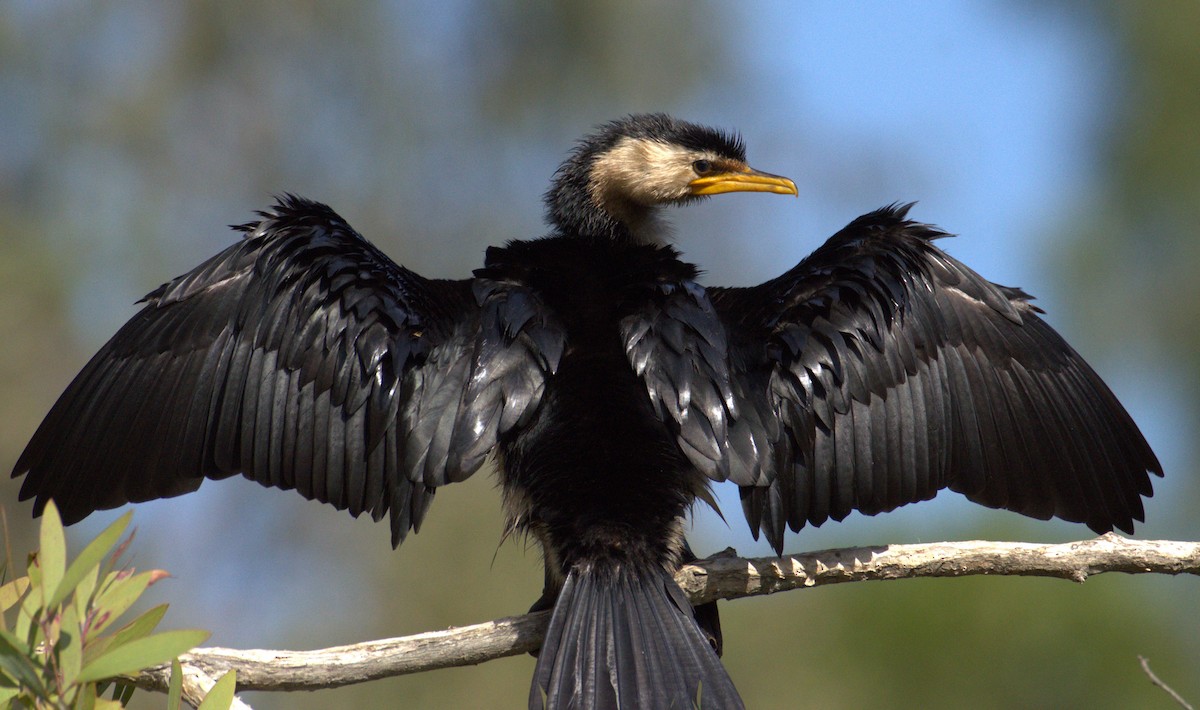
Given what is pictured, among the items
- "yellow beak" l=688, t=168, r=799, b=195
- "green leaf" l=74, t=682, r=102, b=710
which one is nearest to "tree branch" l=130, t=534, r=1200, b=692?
"green leaf" l=74, t=682, r=102, b=710

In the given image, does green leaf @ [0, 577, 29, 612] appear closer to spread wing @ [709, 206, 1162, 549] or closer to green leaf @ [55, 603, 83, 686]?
green leaf @ [55, 603, 83, 686]

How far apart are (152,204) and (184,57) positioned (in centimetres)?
215

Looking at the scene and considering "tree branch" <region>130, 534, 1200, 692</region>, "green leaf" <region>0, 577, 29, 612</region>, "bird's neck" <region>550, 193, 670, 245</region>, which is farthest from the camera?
"bird's neck" <region>550, 193, 670, 245</region>

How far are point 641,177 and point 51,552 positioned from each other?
9.02ft

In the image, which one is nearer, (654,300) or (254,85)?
(654,300)

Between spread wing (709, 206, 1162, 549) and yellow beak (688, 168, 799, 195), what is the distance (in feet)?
2.39

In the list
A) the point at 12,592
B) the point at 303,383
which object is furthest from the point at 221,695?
the point at 303,383

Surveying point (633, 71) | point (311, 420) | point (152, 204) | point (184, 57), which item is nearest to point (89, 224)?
point (152, 204)

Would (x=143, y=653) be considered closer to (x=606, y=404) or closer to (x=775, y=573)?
(x=606, y=404)

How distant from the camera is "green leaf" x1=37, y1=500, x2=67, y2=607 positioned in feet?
6.39

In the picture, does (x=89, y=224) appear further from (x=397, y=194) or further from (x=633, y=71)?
(x=633, y=71)

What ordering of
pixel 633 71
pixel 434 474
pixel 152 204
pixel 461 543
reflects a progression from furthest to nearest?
pixel 633 71
pixel 152 204
pixel 461 543
pixel 434 474

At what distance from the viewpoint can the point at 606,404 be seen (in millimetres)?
3205

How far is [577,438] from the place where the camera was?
316 cm
